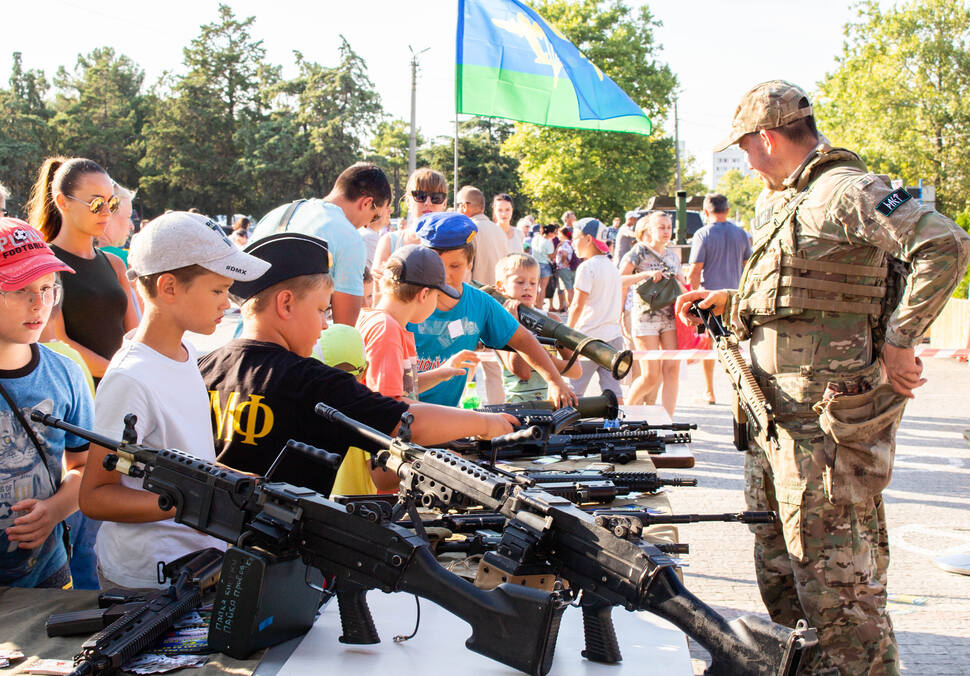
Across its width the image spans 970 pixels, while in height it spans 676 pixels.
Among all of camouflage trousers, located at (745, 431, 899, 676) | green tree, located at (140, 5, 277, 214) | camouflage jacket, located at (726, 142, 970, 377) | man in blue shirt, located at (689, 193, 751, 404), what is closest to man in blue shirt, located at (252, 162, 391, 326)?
camouflage jacket, located at (726, 142, 970, 377)

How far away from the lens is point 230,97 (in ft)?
198

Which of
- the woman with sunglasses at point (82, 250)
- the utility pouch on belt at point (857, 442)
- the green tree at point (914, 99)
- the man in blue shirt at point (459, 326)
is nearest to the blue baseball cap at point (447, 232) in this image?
the man in blue shirt at point (459, 326)

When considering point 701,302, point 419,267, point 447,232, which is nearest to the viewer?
point 419,267

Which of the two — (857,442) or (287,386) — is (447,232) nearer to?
(287,386)

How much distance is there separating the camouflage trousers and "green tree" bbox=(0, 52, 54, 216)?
5209cm

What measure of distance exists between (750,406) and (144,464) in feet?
7.60

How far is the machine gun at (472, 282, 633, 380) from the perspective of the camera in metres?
4.22

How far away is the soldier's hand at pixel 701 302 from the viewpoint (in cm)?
377

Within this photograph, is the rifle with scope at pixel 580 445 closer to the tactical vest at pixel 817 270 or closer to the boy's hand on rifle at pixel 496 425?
the boy's hand on rifle at pixel 496 425

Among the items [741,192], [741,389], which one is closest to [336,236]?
[741,389]

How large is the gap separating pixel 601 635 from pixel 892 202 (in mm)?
1799

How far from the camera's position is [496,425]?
9.39ft

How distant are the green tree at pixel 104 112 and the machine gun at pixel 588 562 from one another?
59.5m

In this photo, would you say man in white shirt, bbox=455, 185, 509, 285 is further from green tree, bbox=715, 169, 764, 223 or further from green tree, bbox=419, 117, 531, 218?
green tree, bbox=715, 169, 764, 223
